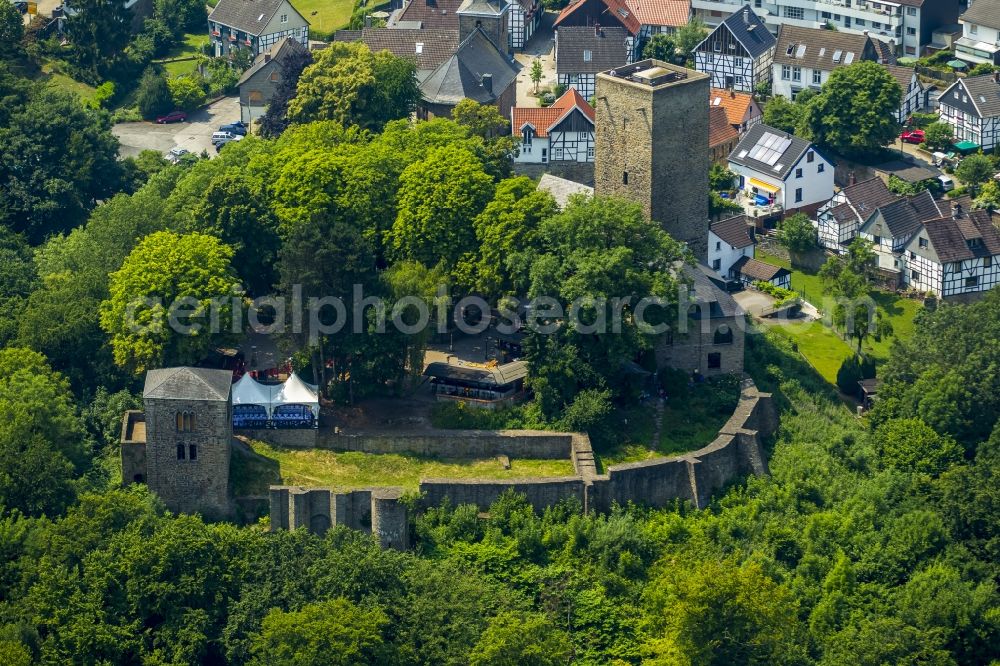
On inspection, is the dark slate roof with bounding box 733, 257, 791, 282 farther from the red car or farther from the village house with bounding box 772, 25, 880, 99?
the red car

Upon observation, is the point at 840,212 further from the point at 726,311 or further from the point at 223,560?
the point at 223,560

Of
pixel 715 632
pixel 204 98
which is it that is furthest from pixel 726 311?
pixel 204 98

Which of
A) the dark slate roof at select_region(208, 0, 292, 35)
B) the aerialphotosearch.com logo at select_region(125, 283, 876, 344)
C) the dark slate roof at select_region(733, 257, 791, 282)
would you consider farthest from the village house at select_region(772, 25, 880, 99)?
the aerialphotosearch.com logo at select_region(125, 283, 876, 344)

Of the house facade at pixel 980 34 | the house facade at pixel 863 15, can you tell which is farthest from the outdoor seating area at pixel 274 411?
the house facade at pixel 980 34

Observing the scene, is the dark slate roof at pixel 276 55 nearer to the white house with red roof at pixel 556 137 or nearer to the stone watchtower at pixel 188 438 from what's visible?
the white house with red roof at pixel 556 137

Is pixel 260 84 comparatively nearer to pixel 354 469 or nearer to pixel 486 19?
pixel 486 19

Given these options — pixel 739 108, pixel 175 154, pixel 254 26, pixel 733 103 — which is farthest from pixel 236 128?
pixel 739 108
